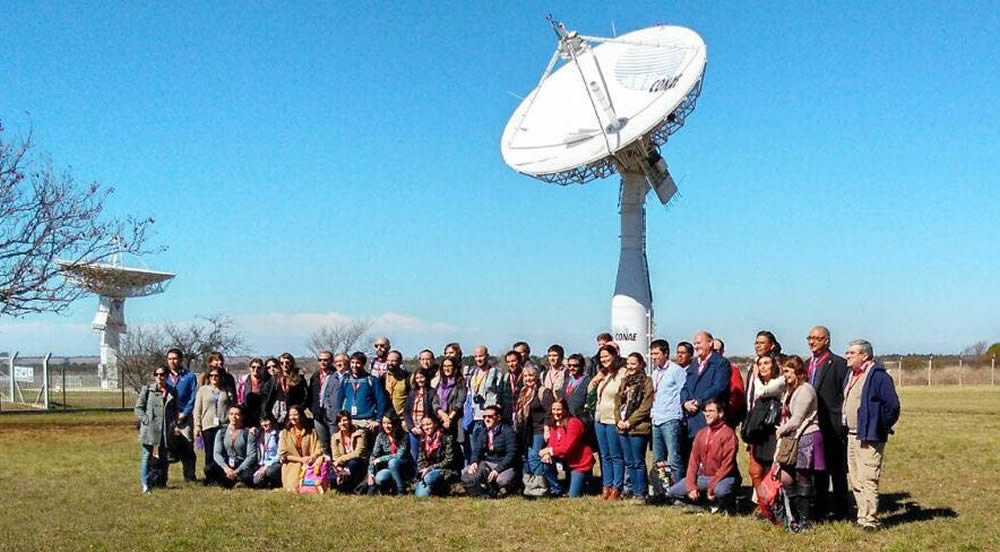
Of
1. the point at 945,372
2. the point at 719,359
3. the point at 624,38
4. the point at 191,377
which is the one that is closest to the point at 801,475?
the point at 719,359

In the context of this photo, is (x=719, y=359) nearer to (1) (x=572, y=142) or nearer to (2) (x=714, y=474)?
(2) (x=714, y=474)

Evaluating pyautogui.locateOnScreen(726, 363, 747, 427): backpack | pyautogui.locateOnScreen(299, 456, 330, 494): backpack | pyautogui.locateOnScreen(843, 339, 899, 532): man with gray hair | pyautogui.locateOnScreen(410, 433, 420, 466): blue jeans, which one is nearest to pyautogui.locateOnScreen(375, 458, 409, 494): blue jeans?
pyautogui.locateOnScreen(410, 433, 420, 466): blue jeans

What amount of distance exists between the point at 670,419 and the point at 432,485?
Result: 9.64ft

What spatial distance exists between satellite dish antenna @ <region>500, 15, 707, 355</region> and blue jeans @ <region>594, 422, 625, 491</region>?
44.2 feet

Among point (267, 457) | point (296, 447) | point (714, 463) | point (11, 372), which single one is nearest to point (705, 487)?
point (714, 463)

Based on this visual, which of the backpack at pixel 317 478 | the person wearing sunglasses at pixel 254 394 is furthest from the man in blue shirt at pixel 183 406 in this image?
the backpack at pixel 317 478

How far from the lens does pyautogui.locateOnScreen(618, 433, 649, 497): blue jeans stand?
422 inches

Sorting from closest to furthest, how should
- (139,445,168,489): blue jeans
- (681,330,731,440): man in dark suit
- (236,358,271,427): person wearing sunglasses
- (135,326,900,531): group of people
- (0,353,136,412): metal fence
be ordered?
(135,326,900,531): group of people → (681,330,731,440): man in dark suit → (139,445,168,489): blue jeans → (236,358,271,427): person wearing sunglasses → (0,353,136,412): metal fence

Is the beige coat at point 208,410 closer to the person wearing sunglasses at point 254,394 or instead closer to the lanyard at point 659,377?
the person wearing sunglasses at point 254,394

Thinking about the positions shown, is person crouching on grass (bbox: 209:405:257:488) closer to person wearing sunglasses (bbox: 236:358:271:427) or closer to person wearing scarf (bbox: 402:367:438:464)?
person wearing sunglasses (bbox: 236:358:271:427)

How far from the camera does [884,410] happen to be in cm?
873

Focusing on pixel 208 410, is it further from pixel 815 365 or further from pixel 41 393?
pixel 41 393

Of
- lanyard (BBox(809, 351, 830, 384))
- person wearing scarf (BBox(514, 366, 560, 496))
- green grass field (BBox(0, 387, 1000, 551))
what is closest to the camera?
green grass field (BBox(0, 387, 1000, 551))

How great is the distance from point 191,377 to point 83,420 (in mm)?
14735
